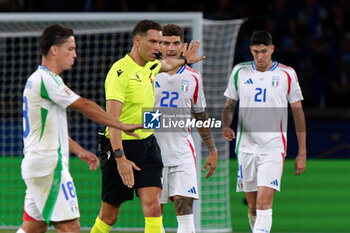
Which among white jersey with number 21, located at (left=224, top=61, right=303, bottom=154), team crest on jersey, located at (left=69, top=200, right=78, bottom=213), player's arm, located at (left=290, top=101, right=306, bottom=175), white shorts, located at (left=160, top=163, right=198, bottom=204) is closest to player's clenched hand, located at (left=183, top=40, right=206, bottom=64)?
white jersey with number 21, located at (left=224, top=61, right=303, bottom=154)

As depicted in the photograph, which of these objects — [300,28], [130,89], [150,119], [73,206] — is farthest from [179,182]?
[300,28]

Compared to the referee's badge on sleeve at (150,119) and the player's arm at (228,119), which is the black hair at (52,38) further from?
the player's arm at (228,119)

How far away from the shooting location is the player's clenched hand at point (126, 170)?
5.73 meters

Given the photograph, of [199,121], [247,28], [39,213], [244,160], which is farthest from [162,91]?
[247,28]

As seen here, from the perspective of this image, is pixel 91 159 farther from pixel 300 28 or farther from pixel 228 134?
pixel 300 28

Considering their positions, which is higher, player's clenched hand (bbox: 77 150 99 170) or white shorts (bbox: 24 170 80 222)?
player's clenched hand (bbox: 77 150 99 170)

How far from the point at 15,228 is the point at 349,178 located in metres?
5.58

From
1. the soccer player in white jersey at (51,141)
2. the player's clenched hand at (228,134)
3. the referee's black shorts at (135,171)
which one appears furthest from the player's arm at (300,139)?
the soccer player in white jersey at (51,141)

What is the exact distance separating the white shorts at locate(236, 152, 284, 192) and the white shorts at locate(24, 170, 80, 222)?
2450 mm

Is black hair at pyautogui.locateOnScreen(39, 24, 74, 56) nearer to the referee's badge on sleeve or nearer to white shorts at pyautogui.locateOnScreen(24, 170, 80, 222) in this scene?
white shorts at pyautogui.locateOnScreen(24, 170, 80, 222)

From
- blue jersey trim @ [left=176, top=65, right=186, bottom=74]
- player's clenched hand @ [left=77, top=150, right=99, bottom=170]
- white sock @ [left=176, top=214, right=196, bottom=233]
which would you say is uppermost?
blue jersey trim @ [left=176, top=65, right=186, bottom=74]

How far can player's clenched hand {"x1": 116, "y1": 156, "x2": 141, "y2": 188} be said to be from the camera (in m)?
5.73

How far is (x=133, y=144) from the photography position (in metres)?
6.01

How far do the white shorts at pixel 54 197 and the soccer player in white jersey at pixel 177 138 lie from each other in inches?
76.7
